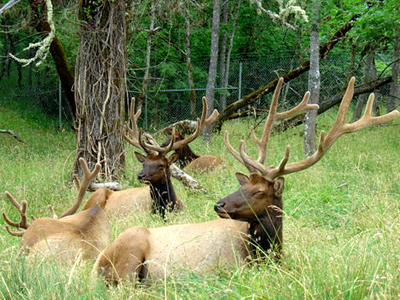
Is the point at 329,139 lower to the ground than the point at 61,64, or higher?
lower

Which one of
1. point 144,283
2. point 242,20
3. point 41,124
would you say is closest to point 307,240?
point 144,283

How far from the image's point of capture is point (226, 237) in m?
4.87

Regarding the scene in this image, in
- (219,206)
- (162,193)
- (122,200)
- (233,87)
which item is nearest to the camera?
(219,206)

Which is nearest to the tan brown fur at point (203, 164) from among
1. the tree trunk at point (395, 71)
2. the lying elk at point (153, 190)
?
the lying elk at point (153, 190)

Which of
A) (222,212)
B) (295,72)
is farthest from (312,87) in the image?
(222,212)

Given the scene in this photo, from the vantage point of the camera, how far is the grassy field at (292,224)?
3549mm

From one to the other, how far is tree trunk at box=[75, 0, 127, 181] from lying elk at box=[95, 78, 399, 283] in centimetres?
436

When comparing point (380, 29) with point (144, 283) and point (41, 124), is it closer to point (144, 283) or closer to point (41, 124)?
point (144, 283)

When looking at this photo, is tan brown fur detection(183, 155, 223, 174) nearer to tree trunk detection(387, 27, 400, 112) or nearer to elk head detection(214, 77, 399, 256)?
tree trunk detection(387, 27, 400, 112)

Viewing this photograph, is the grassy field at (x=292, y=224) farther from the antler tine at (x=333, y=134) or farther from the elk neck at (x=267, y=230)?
the antler tine at (x=333, y=134)

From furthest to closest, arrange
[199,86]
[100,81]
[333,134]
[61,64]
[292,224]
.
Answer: [199,86]
[61,64]
[100,81]
[292,224]
[333,134]

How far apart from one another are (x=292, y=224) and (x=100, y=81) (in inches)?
182

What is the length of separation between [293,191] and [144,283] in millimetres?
3417

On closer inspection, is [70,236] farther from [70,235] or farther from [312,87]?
[312,87]
